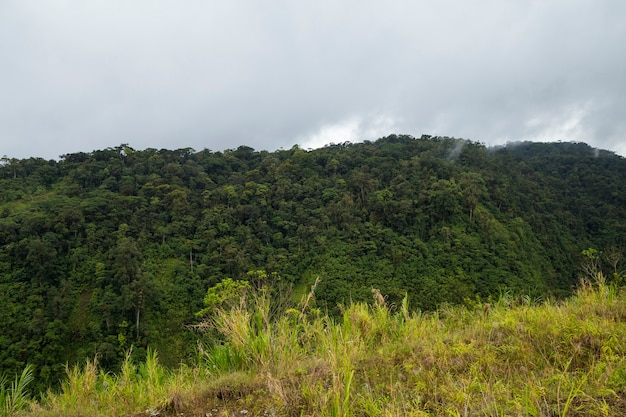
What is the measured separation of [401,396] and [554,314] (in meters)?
2.02

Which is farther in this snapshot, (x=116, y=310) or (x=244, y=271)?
(x=244, y=271)

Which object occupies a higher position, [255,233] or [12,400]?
[255,233]

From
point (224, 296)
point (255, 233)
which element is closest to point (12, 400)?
point (224, 296)

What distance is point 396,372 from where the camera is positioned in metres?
2.57

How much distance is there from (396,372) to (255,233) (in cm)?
3971

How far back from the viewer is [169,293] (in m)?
32.1

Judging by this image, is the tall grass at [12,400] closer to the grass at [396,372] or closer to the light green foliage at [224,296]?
the grass at [396,372]

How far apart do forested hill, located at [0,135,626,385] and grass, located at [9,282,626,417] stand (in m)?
20.2

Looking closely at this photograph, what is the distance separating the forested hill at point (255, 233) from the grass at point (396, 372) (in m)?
20.2

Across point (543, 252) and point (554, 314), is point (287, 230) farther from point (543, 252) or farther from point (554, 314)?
point (554, 314)

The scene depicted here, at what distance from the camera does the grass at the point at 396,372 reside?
1.96 m

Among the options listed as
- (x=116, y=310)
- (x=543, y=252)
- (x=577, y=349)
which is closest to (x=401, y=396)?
(x=577, y=349)

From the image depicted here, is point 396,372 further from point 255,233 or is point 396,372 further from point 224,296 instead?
point 255,233

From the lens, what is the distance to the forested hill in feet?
93.4
